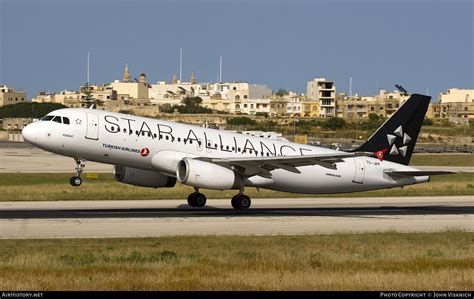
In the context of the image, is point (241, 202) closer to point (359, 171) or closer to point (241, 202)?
point (241, 202)

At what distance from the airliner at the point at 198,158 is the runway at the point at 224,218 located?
4.33ft

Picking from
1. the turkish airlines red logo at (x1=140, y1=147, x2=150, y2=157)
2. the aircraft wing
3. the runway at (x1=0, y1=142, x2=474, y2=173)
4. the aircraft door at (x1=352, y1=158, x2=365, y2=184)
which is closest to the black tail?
the aircraft door at (x1=352, y1=158, x2=365, y2=184)

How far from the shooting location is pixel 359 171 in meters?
47.9

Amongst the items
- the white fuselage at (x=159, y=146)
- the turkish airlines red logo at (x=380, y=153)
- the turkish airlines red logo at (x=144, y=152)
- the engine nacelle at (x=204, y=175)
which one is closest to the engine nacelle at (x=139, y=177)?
the white fuselage at (x=159, y=146)

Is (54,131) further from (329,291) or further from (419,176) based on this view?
(329,291)

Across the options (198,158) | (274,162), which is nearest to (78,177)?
(198,158)

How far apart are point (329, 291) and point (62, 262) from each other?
313 inches

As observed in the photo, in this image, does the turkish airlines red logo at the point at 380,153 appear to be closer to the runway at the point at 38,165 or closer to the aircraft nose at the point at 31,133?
the aircraft nose at the point at 31,133

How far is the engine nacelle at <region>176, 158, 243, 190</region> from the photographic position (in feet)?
136

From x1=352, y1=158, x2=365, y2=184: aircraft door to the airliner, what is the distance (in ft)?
0.11

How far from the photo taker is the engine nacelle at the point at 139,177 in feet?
145

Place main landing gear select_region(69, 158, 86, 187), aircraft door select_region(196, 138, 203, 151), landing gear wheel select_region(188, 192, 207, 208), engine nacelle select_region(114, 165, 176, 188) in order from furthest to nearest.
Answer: landing gear wheel select_region(188, 192, 207, 208), engine nacelle select_region(114, 165, 176, 188), aircraft door select_region(196, 138, 203, 151), main landing gear select_region(69, 158, 86, 187)

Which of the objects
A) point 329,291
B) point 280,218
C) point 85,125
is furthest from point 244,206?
point 329,291
